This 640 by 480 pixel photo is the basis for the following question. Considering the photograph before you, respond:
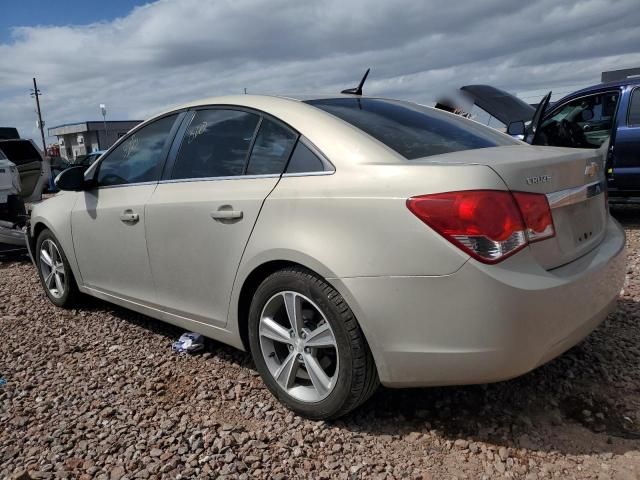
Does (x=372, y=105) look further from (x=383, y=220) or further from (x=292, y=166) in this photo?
(x=383, y=220)

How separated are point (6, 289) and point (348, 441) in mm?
4538

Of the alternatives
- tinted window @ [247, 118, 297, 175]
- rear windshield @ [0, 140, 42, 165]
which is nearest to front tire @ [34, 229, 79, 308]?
tinted window @ [247, 118, 297, 175]

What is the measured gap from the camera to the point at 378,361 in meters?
2.36

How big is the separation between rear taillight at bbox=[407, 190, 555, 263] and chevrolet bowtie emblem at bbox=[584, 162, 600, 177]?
0.63 m

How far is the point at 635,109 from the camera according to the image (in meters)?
6.77

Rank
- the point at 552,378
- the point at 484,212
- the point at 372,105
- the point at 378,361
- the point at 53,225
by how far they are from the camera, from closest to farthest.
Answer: the point at 484,212
the point at 378,361
the point at 552,378
the point at 372,105
the point at 53,225

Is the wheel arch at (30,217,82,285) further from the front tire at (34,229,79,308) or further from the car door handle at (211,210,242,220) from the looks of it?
the car door handle at (211,210,242,220)

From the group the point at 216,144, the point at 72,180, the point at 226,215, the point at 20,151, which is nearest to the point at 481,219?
the point at 226,215

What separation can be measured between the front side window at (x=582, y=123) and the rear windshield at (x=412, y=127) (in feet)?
15.3

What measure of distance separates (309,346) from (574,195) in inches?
53.2

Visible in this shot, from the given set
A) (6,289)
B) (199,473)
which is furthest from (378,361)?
(6,289)

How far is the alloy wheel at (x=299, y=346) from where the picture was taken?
8.45ft

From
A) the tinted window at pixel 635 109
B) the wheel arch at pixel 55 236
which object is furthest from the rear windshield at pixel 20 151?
the tinted window at pixel 635 109

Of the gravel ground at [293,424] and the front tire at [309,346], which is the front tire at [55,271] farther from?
the front tire at [309,346]
